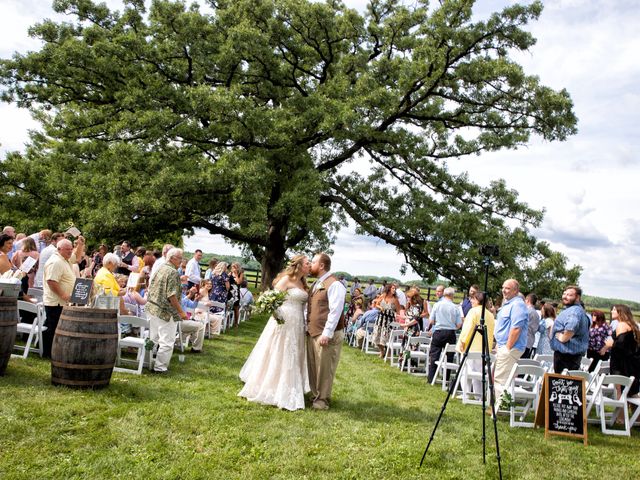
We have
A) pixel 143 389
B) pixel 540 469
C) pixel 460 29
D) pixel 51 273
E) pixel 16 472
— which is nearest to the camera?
pixel 16 472

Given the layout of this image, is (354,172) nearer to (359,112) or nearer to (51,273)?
(359,112)

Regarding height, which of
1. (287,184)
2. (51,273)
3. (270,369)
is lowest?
(270,369)

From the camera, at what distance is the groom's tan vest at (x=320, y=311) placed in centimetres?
694

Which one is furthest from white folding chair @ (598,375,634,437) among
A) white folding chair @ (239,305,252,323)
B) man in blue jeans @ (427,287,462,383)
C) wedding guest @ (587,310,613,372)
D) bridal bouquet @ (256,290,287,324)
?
white folding chair @ (239,305,252,323)

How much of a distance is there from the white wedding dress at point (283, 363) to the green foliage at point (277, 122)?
8.74 meters

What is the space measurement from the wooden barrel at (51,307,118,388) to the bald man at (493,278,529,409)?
17.2 feet

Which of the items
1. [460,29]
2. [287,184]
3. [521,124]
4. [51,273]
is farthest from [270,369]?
[521,124]

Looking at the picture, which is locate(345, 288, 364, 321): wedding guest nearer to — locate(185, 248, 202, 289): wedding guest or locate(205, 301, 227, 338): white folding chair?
locate(205, 301, 227, 338): white folding chair

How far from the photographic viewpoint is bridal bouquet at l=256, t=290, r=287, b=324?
6734mm

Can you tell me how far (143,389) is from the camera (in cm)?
663

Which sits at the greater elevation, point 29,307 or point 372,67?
point 372,67

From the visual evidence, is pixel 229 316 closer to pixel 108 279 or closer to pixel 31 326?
pixel 108 279

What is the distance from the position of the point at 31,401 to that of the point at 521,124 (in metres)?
16.2

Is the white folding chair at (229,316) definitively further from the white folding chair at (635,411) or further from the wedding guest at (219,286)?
the white folding chair at (635,411)
